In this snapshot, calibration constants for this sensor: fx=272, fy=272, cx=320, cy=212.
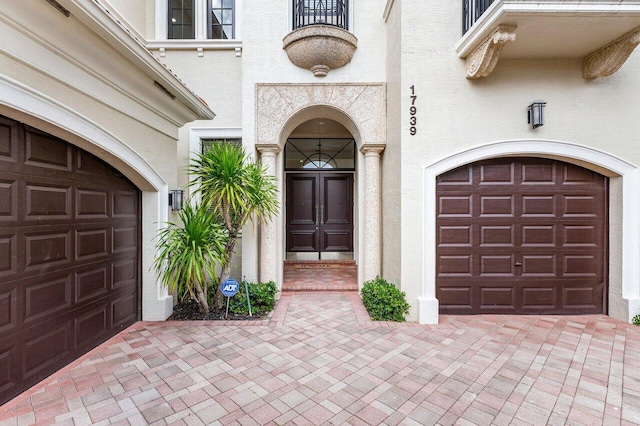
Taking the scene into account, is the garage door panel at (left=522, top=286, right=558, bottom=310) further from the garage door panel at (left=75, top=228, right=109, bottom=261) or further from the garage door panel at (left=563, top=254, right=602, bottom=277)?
the garage door panel at (left=75, top=228, right=109, bottom=261)

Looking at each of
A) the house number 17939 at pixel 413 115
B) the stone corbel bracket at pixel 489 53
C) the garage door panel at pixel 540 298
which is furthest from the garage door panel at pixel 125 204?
the garage door panel at pixel 540 298

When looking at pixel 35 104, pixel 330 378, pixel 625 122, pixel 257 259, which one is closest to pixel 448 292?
pixel 330 378

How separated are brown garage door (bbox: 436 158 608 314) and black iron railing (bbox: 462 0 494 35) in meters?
1.96

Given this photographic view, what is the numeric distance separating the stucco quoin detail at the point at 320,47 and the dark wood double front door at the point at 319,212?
9.72 feet

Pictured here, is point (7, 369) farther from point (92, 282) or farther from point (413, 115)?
point (413, 115)

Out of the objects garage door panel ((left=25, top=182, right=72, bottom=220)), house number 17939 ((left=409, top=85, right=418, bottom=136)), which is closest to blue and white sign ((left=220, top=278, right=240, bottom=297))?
garage door panel ((left=25, top=182, right=72, bottom=220))

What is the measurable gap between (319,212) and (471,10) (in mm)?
4937

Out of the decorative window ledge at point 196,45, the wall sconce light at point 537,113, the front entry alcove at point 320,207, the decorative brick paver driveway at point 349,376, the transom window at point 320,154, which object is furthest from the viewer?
the front entry alcove at point 320,207

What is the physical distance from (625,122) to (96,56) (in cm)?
687

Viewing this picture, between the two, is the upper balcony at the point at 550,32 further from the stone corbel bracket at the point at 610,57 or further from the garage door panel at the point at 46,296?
the garage door panel at the point at 46,296

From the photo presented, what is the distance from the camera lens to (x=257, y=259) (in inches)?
191

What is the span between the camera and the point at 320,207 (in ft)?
23.7

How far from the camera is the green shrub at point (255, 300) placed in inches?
163

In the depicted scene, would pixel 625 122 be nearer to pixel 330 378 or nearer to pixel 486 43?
pixel 486 43
